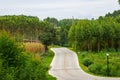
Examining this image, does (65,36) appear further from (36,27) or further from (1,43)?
(1,43)

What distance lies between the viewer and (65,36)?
134 meters

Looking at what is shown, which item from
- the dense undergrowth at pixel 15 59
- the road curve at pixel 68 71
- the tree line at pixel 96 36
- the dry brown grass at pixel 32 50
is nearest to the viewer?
the dense undergrowth at pixel 15 59

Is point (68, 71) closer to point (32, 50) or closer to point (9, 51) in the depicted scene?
point (32, 50)

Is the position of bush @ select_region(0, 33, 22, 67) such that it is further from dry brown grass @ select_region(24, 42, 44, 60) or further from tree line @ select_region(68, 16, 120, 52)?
tree line @ select_region(68, 16, 120, 52)

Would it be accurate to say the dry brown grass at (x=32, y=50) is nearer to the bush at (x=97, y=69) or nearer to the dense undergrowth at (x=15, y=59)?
the dense undergrowth at (x=15, y=59)

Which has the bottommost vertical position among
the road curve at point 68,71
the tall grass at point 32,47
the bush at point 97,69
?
the road curve at point 68,71

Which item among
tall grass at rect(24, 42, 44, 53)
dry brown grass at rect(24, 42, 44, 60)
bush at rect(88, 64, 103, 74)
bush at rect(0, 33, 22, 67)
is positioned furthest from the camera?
bush at rect(88, 64, 103, 74)

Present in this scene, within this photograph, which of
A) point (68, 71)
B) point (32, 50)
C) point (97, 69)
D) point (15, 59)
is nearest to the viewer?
point (15, 59)

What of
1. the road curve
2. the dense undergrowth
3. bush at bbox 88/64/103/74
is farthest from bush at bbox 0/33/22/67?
bush at bbox 88/64/103/74

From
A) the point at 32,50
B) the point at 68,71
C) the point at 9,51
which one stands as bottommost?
the point at 68,71

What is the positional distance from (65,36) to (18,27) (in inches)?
1049

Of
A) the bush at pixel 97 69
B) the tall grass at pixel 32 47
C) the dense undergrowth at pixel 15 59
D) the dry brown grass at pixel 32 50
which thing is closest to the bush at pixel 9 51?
the dense undergrowth at pixel 15 59

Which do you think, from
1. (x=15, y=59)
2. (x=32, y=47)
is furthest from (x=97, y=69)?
(x=15, y=59)

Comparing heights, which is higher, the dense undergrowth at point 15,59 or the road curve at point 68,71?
the dense undergrowth at point 15,59
